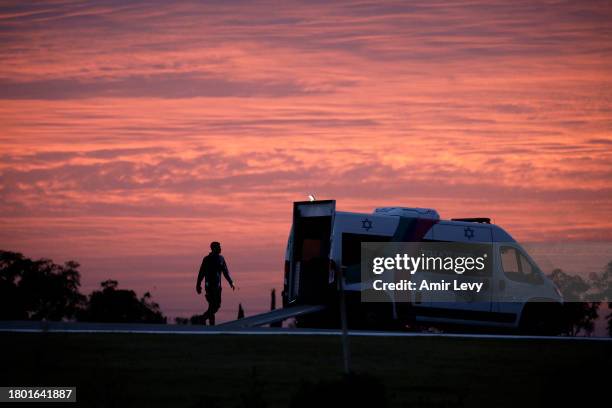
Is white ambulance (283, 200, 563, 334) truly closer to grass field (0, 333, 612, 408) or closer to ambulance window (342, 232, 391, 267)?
ambulance window (342, 232, 391, 267)

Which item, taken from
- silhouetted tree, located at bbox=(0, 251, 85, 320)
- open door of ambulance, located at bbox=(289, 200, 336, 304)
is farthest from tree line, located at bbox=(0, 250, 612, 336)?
open door of ambulance, located at bbox=(289, 200, 336, 304)

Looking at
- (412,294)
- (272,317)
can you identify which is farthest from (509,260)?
(272,317)

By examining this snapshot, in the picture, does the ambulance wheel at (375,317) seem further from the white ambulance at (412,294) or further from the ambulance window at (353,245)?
the ambulance window at (353,245)

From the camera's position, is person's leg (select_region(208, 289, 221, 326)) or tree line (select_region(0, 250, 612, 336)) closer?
person's leg (select_region(208, 289, 221, 326))

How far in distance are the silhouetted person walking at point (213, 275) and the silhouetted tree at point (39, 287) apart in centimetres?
4064

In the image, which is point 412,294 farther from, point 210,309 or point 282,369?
point 282,369

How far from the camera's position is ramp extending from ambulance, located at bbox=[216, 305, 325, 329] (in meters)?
26.2

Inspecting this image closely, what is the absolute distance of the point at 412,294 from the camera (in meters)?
28.0

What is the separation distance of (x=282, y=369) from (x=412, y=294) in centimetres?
1151

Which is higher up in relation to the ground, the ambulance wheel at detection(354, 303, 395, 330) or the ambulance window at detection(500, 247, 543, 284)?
the ambulance window at detection(500, 247, 543, 284)

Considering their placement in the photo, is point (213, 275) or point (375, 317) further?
point (375, 317)

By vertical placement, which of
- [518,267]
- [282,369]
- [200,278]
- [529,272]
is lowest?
[282,369]

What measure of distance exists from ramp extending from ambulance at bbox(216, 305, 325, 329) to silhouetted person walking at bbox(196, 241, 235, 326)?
2.36ft

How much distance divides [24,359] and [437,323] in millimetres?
13668
